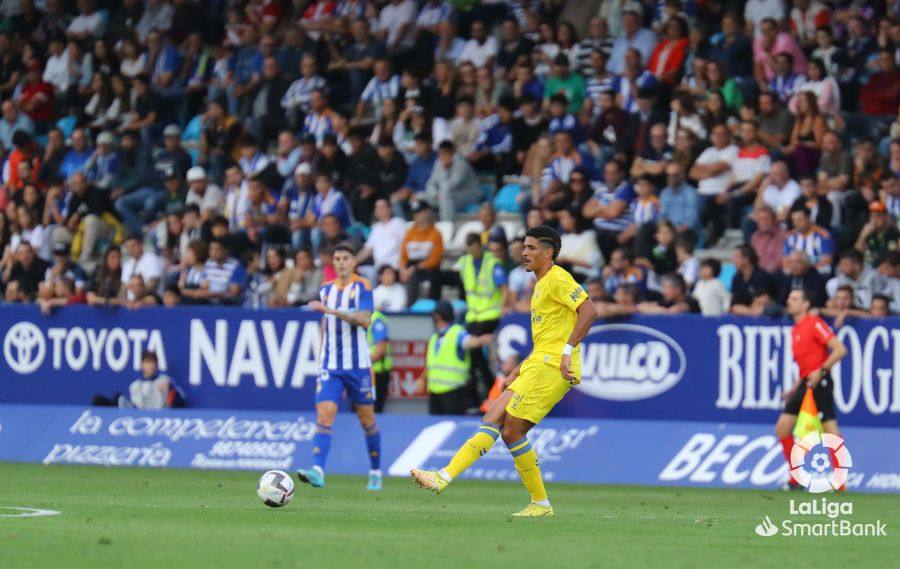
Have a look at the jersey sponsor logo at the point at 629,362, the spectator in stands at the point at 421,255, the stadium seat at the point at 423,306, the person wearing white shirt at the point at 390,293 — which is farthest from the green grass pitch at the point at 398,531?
the spectator in stands at the point at 421,255

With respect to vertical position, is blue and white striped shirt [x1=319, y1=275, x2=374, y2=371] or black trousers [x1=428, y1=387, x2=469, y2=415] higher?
blue and white striped shirt [x1=319, y1=275, x2=374, y2=371]

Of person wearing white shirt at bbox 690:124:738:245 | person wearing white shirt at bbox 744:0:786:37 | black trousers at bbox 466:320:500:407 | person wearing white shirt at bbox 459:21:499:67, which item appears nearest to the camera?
black trousers at bbox 466:320:500:407

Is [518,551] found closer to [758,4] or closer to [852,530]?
[852,530]

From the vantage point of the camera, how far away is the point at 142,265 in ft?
82.3

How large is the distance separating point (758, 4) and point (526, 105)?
3857 mm

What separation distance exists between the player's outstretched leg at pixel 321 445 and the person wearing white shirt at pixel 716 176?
836 centimetres

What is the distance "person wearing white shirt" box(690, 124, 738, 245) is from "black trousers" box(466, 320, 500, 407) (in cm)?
351

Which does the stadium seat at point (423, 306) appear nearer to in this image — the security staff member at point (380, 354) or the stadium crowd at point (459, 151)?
the stadium crowd at point (459, 151)

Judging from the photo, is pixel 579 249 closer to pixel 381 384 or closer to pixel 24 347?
pixel 381 384

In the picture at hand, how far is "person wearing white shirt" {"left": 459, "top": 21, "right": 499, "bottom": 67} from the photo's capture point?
26.8 metres

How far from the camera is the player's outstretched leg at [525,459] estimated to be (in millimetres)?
12594

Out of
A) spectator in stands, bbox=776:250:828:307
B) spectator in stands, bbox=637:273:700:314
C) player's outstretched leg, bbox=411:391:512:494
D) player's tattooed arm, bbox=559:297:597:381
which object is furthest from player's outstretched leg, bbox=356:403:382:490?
spectator in stands, bbox=776:250:828:307

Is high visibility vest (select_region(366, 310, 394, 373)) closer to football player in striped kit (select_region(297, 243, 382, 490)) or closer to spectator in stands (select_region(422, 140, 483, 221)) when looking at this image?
spectator in stands (select_region(422, 140, 483, 221))

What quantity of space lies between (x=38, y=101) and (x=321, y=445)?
17.0 m
